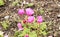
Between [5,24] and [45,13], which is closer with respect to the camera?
[5,24]

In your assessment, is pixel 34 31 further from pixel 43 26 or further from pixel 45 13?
pixel 45 13

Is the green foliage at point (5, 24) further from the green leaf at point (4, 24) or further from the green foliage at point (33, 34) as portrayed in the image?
the green foliage at point (33, 34)

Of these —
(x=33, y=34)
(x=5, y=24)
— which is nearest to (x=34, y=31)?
(x=33, y=34)

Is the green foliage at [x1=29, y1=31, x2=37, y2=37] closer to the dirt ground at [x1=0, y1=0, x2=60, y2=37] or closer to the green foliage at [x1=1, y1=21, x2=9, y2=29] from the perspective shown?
the dirt ground at [x1=0, y1=0, x2=60, y2=37]

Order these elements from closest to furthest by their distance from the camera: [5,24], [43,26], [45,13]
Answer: [43,26]
[5,24]
[45,13]

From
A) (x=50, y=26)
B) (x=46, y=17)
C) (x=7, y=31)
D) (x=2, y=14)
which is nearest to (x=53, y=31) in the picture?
(x=50, y=26)

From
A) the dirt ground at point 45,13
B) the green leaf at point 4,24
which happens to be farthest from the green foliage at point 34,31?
the green leaf at point 4,24

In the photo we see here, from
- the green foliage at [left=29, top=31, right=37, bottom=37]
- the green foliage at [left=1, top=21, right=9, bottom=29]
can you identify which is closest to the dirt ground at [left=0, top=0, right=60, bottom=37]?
the green foliage at [left=1, top=21, right=9, bottom=29]

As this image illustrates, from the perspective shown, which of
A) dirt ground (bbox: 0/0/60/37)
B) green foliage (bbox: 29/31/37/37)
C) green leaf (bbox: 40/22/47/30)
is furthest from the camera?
dirt ground (bbox: 0/0/60/37)
